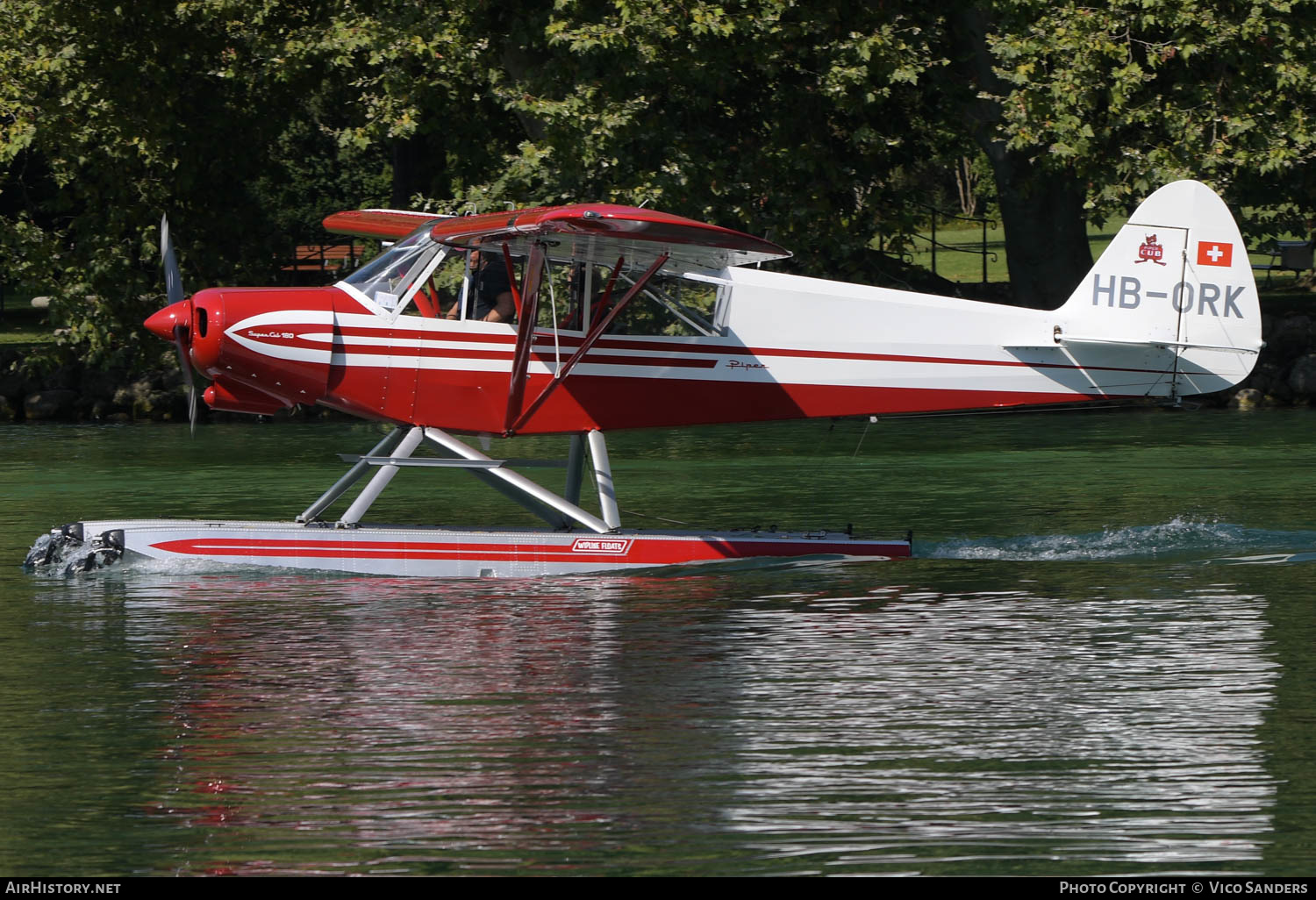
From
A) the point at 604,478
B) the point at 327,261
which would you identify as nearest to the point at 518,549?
the point at 604,478

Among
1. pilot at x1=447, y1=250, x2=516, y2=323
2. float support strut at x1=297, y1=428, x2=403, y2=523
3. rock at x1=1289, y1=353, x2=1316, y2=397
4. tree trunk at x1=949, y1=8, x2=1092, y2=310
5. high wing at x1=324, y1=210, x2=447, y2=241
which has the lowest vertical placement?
float support strut at x1=297, y1=428, x2=403, y2=523

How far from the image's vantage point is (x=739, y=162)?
2514 cm

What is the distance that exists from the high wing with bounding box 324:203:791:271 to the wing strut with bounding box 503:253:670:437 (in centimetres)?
15

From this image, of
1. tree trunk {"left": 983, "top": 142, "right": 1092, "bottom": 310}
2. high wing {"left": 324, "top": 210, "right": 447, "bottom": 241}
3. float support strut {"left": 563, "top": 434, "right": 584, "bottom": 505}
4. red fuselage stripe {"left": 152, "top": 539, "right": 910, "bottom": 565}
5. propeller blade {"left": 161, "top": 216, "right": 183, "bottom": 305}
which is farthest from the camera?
tree trunk {"left": 983, "top": 142, "right": 1092, "bottom": 310}

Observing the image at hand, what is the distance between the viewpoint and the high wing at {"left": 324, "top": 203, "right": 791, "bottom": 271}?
36.1 feet

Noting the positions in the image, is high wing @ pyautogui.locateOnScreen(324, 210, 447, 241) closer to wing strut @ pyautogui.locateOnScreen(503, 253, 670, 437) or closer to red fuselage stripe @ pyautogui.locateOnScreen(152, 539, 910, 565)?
wing strut @ pyautogui.locateOnScreen(503, 253, 670, 437)

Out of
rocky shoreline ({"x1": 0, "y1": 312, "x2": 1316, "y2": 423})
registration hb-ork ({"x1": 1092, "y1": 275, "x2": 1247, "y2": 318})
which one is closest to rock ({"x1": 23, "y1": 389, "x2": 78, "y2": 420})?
rocky shoreline ({"x1": 0, "y1": 312, "x2": 1316, "y2": 423})

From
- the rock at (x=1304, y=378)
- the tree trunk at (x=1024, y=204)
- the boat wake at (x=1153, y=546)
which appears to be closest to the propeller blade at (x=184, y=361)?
the boat wake at (x=1153, y=546)

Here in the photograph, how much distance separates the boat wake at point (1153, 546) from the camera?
12578mm

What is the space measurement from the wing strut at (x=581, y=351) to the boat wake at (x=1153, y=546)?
2808mm

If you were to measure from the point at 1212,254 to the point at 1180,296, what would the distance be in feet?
1.27

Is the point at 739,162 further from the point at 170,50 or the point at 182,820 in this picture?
the point at 182,820

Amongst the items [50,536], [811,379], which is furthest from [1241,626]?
[50,536]

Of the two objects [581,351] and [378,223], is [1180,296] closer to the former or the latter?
[581,351]
